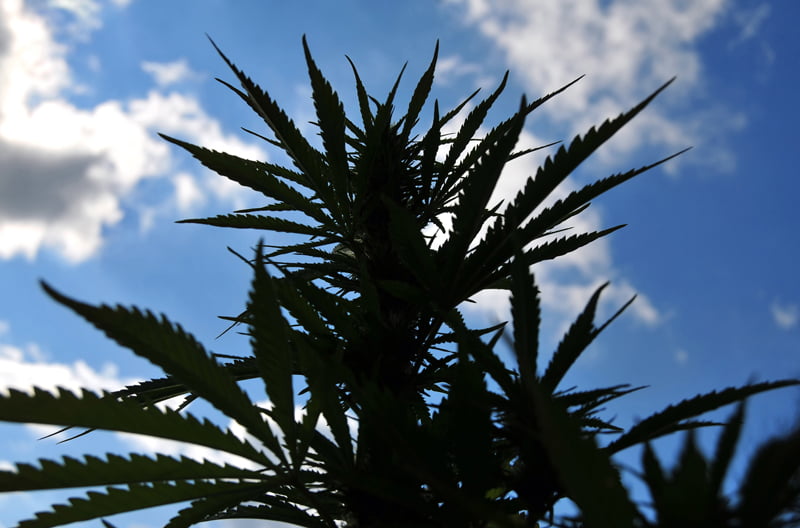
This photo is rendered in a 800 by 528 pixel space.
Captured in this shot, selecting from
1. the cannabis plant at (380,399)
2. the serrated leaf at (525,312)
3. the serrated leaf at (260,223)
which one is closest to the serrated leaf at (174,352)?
the cannabis plant at (380,399)

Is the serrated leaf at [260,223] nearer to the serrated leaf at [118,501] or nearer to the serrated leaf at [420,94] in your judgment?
the serrated leaf at [420,94]

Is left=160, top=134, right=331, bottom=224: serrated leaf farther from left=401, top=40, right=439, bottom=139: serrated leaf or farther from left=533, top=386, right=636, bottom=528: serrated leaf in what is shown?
left=533, top=386, right=636, bottom=528: serrated leaf

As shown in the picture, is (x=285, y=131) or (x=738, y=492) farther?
(x=285, y=131)

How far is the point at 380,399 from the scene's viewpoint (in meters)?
0.95

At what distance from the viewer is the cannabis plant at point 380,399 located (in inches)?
34.9

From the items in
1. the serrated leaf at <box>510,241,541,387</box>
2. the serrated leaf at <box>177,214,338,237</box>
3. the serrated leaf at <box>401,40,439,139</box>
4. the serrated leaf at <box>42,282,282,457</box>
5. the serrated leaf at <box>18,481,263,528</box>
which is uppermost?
the serrated leaf at <box>401,40,439,139</box>

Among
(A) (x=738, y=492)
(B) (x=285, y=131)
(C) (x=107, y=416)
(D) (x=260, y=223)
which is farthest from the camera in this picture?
(D) (x=260, y=223)

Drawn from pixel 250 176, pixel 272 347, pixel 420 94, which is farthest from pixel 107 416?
pixel 420 94

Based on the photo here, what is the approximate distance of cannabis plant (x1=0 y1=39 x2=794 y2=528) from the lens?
2.91 feet

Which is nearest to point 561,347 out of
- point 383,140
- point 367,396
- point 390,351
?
point 367,396

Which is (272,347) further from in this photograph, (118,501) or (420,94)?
(420,94)

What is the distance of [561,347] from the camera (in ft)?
3.51

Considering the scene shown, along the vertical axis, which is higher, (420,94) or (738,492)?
(420,94)

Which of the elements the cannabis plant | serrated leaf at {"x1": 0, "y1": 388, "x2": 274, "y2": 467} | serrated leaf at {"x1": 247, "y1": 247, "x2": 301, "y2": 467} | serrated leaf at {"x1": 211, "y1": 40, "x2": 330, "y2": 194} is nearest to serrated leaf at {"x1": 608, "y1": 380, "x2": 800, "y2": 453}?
the cannabis plant
